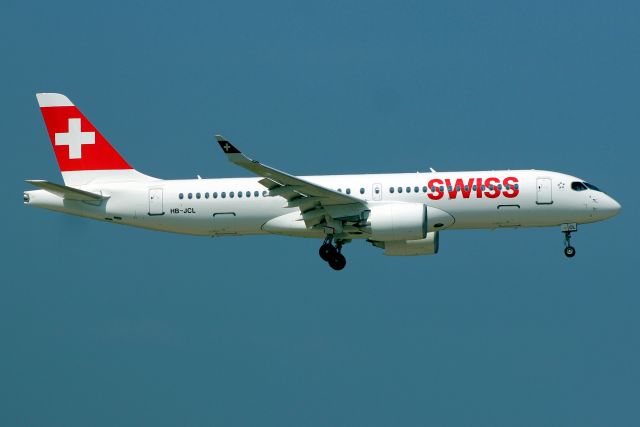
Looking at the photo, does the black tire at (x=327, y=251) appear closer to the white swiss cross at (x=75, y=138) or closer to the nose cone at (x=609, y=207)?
the nose cone at (x=609, y=207)

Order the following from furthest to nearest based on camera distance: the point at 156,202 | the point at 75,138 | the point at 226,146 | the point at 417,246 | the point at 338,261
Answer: the point at 75,138 → the point at 417,246 → the point at 156,202 → the point at 338,261 → the point at 226,146

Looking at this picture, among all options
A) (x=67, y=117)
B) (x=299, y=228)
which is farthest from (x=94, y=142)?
(x=299, y=228)

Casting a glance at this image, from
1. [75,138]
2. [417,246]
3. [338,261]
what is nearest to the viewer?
[338,261]

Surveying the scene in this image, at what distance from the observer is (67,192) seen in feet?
201

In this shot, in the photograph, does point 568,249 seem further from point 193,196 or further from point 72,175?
point 72,175

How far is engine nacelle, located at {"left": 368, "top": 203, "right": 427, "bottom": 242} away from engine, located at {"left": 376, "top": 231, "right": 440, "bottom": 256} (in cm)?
304

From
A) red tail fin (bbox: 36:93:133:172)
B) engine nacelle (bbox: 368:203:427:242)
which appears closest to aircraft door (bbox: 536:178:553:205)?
engine nacelle (bbox: 368:203:427:242)

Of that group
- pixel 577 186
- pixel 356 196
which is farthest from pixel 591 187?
pixel 356 196

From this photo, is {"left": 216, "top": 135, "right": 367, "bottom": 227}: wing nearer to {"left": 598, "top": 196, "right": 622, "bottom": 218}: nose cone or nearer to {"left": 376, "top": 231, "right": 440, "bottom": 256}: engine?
{"left": 376, "top": 231, "right": 440, "bottom": 256}: engine

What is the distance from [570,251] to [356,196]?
32.1 ft

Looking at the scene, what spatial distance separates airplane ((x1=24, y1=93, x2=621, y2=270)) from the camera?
5884cm

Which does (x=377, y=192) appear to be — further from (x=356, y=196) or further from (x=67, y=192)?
(x=67, y=192)

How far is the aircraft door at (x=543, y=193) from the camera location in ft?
194

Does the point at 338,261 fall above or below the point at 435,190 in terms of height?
below
